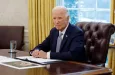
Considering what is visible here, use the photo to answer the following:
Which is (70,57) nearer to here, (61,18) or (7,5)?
(61,18)

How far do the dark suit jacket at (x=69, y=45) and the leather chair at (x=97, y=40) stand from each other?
1.18 ft

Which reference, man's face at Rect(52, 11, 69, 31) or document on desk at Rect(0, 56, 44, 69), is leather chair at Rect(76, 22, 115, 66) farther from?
document on desk at Rect(0, 56, 44, 69)

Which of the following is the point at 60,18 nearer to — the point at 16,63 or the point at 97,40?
the point at 97,40

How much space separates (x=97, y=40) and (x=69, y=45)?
0.54 metres

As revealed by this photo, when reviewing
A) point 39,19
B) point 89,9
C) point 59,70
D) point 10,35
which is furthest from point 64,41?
point 10,35

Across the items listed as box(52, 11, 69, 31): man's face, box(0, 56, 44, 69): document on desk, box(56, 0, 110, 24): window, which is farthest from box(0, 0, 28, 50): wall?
box(0, 56, 44, 69): document on desk

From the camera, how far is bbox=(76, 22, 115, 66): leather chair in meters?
3.24

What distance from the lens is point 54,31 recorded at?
10.8 ft

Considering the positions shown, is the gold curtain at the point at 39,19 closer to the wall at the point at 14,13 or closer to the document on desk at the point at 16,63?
the wall at the point at 14,13

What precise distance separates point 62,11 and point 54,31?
346mm

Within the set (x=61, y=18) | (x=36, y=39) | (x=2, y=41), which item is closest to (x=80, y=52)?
(x=61, y=18)

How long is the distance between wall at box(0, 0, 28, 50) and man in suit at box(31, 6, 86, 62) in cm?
243

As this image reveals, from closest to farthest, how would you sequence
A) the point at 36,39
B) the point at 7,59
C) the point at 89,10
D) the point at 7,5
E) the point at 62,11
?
the point at 7,59 < the point at 62,11 < the point at 89,10 < the point at 36,39 < the point at 7,5

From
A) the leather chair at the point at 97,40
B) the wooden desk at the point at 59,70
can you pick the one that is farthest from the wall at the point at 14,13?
the wooden desk at the point at 59,70
